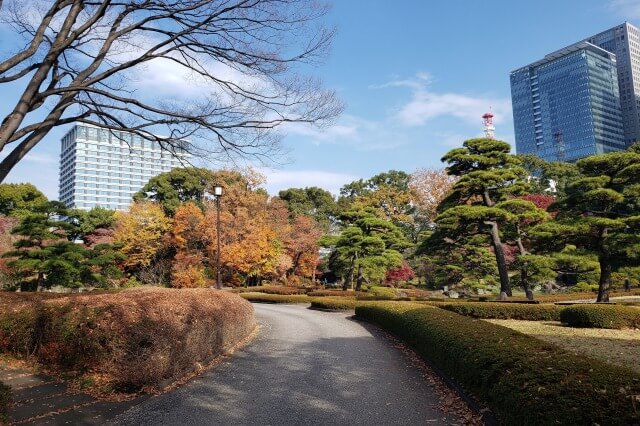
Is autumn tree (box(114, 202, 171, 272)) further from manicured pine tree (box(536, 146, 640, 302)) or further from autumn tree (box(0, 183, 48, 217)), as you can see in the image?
manicured pine tree (box(536, 146, 640, 302))

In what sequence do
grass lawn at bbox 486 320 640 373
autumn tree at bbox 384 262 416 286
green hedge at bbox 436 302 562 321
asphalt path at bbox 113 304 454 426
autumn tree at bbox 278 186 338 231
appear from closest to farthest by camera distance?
asphalt path at bbox 113 304 454 426, grass lawn at bbox 486 320 640 373, green hedge at bbox 436 302 562 321, autumn tree at bbox 384 262 416 286, autumn tree at bbox 278 186 338 231

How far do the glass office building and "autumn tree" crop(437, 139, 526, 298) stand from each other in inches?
2779

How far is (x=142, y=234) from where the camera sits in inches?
1224

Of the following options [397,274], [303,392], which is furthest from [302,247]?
[303,392]

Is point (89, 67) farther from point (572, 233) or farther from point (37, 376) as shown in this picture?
point (572, 233)

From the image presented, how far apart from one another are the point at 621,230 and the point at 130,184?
55373mm

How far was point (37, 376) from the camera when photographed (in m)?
5.93

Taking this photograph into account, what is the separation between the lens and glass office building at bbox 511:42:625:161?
265ft

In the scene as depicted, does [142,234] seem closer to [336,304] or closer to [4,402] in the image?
[336,304]

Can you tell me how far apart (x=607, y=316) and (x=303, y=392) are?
8.71 metres

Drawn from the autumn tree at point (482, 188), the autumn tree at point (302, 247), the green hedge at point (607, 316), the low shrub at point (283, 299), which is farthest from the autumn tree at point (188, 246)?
the green hedge at point (607, 316)

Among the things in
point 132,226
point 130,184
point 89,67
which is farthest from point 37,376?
point 130,184

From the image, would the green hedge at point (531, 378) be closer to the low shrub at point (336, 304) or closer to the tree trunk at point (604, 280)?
the low shrub at point (336, 304)

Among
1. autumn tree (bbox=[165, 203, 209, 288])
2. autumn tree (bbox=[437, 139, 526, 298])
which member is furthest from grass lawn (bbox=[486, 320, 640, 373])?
autumn tree (bbox=[165, 203, 209, 288])
